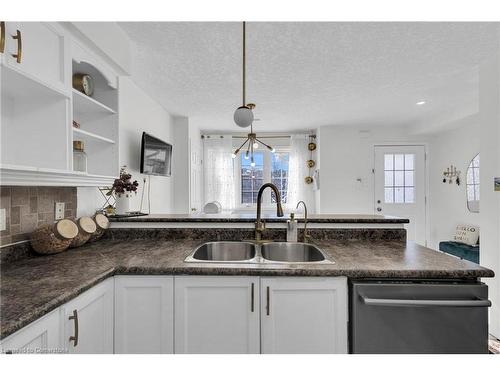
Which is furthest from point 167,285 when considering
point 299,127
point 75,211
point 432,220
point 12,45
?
point 432,220

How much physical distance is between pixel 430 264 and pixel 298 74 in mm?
2021

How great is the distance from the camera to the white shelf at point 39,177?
3.10ft

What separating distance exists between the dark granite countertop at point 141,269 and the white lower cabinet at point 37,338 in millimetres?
37

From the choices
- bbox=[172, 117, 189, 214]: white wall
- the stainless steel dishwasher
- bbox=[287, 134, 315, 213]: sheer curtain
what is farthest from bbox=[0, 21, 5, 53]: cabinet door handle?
bbox=[287, 134, 315, 213]: sheer curtain

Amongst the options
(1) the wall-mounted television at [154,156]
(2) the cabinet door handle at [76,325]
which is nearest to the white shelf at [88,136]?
(2) the cabinet door handle at [76,325]

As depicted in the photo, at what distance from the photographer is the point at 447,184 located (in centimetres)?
432

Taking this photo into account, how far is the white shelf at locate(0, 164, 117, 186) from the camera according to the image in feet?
3.10

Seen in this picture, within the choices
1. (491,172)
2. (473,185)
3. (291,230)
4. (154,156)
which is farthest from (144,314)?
(473,185)

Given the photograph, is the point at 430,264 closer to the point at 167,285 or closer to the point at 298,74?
the point at 167,285

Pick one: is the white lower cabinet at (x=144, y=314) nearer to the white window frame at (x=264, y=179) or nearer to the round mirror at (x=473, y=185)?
the white window frame at (x=264, y=179)

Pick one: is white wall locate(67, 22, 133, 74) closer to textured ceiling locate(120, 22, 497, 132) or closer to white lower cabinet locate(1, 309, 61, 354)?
textured ceiling locate(120, 22, 497, 132)

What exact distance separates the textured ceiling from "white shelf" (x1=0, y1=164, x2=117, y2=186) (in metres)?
1.14

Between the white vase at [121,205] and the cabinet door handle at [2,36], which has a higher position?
the cabinet door handle at [2,36]

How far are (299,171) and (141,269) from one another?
170 inches
